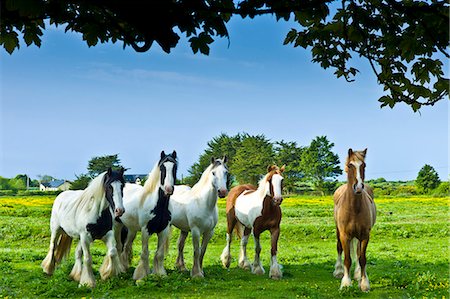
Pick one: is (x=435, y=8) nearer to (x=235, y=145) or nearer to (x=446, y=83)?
(x=446, y=83)

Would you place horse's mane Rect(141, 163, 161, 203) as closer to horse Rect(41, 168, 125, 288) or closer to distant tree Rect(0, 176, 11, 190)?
horse Rect(41, 168, 125, 288)

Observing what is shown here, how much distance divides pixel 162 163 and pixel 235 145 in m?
65.6

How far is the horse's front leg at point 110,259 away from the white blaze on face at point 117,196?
775 millimetres

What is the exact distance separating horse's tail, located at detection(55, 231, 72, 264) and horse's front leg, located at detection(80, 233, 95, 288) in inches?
77.6

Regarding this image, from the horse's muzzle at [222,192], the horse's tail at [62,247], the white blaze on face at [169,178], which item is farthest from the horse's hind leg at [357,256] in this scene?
the horse's tail at [62,247]

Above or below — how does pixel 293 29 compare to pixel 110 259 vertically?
above

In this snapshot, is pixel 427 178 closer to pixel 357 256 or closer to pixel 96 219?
pixel 357 256

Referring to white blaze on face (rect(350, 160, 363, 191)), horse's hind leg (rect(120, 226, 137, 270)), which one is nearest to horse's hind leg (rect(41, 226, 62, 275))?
horse's hind leg (rect(120, 226, 137, 270))

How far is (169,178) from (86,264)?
2.33 m

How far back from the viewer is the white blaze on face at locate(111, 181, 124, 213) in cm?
991

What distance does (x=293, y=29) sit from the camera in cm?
653

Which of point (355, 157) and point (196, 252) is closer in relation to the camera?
point (355, 157)

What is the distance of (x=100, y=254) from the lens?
16.0m

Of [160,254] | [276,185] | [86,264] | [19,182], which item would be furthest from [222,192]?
[19,182]
